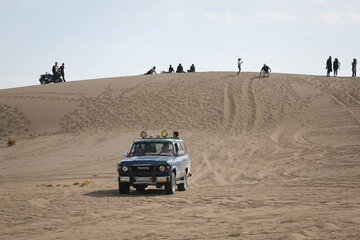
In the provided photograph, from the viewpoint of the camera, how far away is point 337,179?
63.9ft

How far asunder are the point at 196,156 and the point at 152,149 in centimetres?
1121

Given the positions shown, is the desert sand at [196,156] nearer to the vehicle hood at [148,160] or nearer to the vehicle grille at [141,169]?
the vehicle grille at [141,169]

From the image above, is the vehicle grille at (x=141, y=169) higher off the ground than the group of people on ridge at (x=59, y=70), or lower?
lower

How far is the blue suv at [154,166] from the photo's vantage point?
16.0 m

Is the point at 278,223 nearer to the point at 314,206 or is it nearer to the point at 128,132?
the point at 314,206

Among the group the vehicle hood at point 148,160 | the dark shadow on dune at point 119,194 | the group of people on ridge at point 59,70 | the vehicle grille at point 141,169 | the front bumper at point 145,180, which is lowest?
the dark shadow on dune at point 119,194

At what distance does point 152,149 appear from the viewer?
56.4 feet

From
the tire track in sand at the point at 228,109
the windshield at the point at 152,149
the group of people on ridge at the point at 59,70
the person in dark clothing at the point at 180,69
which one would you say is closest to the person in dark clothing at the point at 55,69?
the group of people on ridge at the point at 59,70

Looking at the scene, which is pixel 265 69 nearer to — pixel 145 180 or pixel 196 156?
pixel 196 156

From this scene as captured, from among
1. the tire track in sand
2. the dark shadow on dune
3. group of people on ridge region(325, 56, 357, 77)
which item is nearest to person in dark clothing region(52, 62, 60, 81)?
the tire track in sand

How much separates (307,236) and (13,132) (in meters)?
30.9

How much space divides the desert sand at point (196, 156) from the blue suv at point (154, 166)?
39cm

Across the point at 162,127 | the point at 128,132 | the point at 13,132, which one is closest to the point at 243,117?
the point at 162,127

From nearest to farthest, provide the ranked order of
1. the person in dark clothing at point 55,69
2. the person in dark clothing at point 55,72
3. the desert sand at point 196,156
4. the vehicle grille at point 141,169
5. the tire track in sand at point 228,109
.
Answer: the desert sand at point 196,156
the vehicle grille at point 141,169
the tire track in sand at point 228,109
the person in dark clothing at point 55,69
the person in dark clothing at point 55,72
